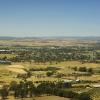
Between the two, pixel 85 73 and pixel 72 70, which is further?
pixel 72 70

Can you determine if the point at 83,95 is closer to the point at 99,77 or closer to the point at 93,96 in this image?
the point at 93,96

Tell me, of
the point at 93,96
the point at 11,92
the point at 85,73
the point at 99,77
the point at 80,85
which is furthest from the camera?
the point at 85,73

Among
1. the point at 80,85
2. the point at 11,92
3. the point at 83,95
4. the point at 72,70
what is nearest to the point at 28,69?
the point at 72,70

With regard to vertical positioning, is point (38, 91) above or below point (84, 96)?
below

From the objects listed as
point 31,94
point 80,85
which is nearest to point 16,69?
point 80,85

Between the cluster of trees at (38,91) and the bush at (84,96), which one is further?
the cluster of trees at (38,91)

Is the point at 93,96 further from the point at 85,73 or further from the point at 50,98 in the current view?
the point at 85,73

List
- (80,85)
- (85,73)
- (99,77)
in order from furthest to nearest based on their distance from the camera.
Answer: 1. (85,73)
2. (99,77)
3. (80,85)

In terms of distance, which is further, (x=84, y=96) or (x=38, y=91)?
(x=38, y=91)

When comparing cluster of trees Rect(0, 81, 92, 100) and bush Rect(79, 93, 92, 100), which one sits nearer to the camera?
bush Rect(79, 93, 92, 100)
